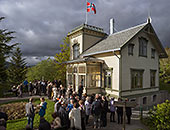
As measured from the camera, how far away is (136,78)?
46.1 ft

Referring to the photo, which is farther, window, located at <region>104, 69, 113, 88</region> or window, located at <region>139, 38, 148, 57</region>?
window, located at <region>139, 38, 148, 57</region>

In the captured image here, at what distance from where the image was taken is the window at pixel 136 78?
536 inches

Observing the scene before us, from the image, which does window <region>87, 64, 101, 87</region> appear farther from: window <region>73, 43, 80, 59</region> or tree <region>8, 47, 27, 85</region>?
tree <region>8, 47, 27, 85</region>

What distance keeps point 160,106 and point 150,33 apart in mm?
11025

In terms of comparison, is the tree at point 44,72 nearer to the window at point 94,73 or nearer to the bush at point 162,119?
the window at point 94,73

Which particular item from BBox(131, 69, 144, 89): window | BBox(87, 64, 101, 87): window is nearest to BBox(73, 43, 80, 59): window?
BBox(87, 64, 101, 87): window

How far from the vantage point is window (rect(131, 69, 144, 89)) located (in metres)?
13.6

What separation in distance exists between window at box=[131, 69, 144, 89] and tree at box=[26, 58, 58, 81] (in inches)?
670

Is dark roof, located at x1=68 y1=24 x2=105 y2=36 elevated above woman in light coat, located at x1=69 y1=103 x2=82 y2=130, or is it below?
above

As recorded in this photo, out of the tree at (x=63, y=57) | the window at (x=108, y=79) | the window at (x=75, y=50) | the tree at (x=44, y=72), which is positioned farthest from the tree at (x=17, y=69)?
the window at (x=108, y=79)

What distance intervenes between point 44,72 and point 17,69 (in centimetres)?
1192

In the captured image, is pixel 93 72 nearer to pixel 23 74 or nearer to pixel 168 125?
pixel 168 125

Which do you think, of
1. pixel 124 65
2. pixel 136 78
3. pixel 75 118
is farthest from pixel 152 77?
pixel 75 118

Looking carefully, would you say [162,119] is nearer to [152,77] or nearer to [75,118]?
[75,118]
